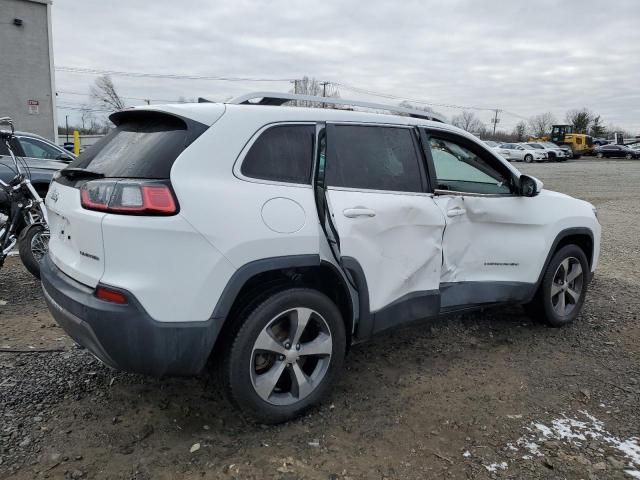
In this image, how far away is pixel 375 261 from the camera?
318 centimetres

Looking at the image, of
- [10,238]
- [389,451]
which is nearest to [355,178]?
[389,451]

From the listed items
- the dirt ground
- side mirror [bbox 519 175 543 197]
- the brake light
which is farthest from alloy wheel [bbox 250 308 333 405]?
side mirror [bbox 519 175 543 197]

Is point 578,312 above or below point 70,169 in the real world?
below

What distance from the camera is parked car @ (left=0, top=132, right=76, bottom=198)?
7.59 m

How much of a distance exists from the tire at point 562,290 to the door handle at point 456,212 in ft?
4.01

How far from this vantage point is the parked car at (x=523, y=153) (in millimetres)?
42375

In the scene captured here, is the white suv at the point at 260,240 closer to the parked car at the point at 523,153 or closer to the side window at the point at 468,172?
the side window at the point at 468,172

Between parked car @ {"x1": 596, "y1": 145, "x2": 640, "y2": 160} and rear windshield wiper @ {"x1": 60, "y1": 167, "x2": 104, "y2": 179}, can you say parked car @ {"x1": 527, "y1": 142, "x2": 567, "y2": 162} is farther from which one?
rear windshield wiper @ {"x1": 60, "y1": 167, "x2": 104, "y2": 179}

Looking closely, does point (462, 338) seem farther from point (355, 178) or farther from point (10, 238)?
point (10, 238)

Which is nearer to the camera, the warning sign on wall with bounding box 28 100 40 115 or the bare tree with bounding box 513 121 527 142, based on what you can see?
the warning sign on wall with bounding box 28 100 40 115

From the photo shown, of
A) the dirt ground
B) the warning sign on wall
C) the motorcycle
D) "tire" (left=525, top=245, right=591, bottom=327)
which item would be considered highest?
the warning sign on wall

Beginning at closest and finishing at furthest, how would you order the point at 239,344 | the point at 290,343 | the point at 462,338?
the point at 239,344 → the point at 290,343 → the point at 462,338

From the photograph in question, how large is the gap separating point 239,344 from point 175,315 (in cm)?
38

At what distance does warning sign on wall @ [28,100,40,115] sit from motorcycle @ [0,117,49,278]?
69.8 feet
